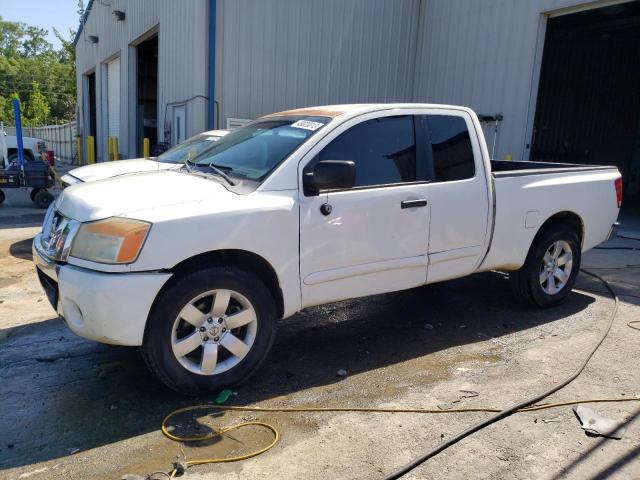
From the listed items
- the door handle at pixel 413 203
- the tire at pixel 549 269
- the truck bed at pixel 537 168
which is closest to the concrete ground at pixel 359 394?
the tire at pixel 549 269

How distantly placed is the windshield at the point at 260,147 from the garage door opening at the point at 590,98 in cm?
1385

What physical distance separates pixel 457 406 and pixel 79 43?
28.7 m

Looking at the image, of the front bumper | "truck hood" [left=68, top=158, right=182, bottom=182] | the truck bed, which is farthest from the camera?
"truck hood" [left=68, top=158, right=182, bottom=182]

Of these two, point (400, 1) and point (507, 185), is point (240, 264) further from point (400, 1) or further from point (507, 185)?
point (400, 1)

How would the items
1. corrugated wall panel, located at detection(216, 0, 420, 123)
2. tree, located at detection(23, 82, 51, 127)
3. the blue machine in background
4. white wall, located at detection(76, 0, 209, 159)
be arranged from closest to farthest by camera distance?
1. the blue machine in background
2. white wall, located at detection(76, 0, 209, 159)
3. corrugated wall panel, located at detection(216, 0, 420, 123)
4. tree, located at detection(23, 82, 51, 127)

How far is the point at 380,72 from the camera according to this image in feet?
45.2

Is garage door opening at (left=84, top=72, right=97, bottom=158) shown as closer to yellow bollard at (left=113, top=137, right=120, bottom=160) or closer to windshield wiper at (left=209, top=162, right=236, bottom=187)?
yellow bollard at (left=113, top=137, right=120, bottom=160)

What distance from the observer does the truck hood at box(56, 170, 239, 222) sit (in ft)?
10.8

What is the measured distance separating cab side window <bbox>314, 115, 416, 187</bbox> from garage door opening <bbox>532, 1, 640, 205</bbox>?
13.4 metres

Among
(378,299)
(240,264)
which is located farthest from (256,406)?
(378,299)

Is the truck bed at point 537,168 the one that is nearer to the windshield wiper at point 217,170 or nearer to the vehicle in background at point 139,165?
the windshield wiper at point 217,170

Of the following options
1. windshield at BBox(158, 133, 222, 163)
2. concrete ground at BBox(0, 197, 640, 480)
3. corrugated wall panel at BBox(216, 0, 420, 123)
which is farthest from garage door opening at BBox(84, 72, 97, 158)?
concrete ground at BBox(0, 197, 640, 480)

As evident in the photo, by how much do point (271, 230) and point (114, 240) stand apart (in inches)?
38.2

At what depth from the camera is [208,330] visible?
3.47 meters
